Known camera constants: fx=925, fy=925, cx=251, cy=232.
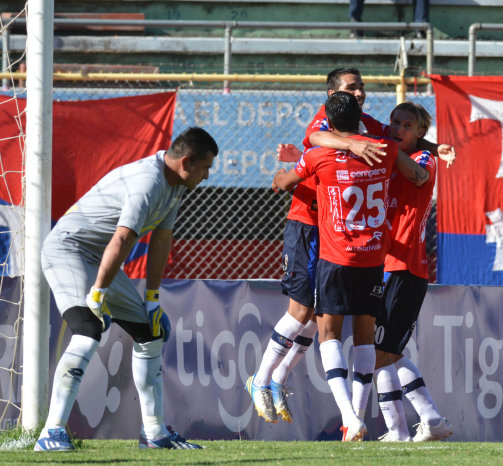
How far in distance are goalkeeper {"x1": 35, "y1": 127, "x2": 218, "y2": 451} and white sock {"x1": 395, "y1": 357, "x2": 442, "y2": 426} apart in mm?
1536

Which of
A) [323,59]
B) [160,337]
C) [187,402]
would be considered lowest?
[187,402]

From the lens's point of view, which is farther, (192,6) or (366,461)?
(192,6)

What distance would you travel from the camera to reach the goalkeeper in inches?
186

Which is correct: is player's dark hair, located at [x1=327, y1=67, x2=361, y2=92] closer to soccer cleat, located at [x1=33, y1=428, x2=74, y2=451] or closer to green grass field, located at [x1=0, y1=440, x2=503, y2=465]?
green grass field, located at [x1=0, y1=440, x2=503, y2=465]

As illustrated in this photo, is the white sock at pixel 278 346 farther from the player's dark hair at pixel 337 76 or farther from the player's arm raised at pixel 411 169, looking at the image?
the player's dark hair at pixel 337 76

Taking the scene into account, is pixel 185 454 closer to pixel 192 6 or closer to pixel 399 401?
→ pixel 399 401

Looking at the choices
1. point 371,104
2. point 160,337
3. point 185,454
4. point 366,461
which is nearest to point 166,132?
point 371,104

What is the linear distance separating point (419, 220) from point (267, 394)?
1464 mm

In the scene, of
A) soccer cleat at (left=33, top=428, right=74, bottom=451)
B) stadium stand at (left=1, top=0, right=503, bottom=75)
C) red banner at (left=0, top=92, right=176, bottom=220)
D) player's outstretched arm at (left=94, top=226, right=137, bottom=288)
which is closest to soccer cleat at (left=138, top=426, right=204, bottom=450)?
soccer cleat at (left=33, top=428, right=74, bottom=451)

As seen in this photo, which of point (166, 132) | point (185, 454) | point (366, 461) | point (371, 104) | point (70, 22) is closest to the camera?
point (366, 461)

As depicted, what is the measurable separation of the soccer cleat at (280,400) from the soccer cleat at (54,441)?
157 centimetres

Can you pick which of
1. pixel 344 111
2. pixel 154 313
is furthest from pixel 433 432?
pixel 344 111

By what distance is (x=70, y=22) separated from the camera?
10781mm

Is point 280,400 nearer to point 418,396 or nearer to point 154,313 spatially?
point 418,396
